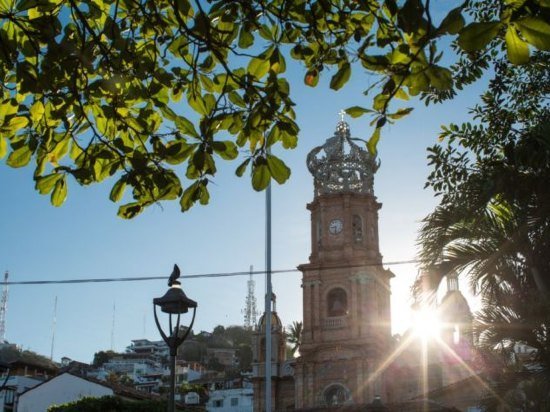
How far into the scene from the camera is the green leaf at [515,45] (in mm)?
3580

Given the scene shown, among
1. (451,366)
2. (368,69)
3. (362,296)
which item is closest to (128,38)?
(368,69)

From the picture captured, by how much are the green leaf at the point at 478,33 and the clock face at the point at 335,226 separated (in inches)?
1561

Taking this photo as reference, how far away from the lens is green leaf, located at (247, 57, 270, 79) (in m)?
4.76

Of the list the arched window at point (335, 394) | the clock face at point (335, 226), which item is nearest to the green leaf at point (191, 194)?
the arched window at point (335, 394)

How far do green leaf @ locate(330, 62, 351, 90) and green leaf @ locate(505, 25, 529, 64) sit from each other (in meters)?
1.21

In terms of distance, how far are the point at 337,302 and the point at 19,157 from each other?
38.6 metres

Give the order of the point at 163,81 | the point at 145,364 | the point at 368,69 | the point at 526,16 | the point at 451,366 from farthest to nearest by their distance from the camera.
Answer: the point at 145,364 < the point at 451,366 < the point at 163,81 < the point at 368,69 < the point at 526,16

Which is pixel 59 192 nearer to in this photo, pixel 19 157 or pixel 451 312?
pixel 19 157

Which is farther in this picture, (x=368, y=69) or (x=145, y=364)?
(x=145, y=364)

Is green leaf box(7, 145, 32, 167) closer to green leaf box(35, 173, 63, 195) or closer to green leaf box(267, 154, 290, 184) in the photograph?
green leaf box(35, 173, 63, 195)

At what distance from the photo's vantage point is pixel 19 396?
40656 mm

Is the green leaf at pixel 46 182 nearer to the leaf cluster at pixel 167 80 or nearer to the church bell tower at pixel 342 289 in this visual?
the leaf cluster at pixel 167 80

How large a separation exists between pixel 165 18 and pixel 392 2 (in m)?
1.91

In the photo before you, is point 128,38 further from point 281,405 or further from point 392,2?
point 281,405
